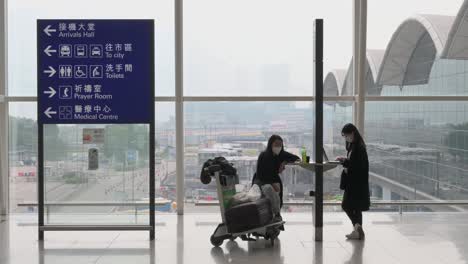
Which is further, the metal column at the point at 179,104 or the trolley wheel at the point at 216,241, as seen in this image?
the metal column at the point at 179,104

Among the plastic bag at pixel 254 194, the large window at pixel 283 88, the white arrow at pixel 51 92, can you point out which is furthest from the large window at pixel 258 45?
the white arrow at pixel 51 92

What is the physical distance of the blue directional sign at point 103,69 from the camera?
262 inches

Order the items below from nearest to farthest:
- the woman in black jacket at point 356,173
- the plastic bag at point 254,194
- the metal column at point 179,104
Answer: the plastic bag at point 254,194
the woman in black jacket at point 356,173
the metal column at point 179,104

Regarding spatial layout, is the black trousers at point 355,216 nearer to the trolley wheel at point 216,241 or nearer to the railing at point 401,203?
the trolley wheel at point 216,241

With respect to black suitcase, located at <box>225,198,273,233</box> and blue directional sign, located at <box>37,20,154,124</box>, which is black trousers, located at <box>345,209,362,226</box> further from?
blue directional sign, located at <box>37,20,154,124</box>

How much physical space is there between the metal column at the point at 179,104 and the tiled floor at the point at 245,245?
0.65m

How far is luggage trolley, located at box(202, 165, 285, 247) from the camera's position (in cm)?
628

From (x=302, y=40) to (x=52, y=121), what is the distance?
4.04 m

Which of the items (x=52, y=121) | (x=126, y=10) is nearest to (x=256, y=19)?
(x=126, y=10)

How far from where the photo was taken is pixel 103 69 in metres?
6.65

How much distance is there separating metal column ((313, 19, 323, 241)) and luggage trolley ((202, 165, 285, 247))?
47 cm

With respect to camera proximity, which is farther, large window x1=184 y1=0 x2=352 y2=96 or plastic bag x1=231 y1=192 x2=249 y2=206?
large window x1=184 y1=0 x2=352 y2=96

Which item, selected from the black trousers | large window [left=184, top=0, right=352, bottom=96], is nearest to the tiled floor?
the black trousers

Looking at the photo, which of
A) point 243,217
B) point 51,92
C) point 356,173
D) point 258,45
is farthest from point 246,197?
point 258,45
